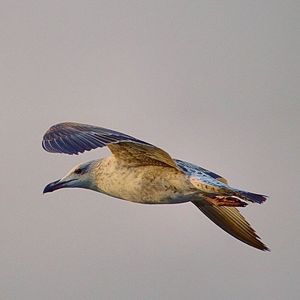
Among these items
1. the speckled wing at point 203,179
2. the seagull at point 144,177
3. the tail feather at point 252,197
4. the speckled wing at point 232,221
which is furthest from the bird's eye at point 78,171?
the tail feather at point 252,197

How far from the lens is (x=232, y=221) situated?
23656 millimetres

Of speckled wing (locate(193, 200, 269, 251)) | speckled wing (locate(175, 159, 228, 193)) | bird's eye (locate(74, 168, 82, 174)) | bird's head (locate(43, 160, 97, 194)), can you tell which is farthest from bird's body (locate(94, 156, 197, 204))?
speckled wing (locate(193, 200, 269, 251))

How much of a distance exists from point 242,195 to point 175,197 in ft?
3.65

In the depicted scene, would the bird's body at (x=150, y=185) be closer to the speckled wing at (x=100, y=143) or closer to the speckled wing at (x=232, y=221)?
the speckled wing at (x=100, y=143)

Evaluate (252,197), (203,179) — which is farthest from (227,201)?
(252,197)

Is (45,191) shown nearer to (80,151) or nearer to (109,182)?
(109,182)

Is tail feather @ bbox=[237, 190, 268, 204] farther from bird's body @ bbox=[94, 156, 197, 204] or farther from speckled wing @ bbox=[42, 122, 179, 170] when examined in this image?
speckled wing @ bbox=[42, 122, 179, 170]

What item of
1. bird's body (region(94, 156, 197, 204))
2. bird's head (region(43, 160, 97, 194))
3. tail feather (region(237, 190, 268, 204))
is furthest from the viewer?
bird's head (region(43, 160, 97, 194))

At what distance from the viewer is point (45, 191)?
74.0ft

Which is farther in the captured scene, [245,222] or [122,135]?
[245,222]

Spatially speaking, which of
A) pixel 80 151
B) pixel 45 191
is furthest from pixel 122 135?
pixel 45 191

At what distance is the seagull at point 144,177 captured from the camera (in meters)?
21.2

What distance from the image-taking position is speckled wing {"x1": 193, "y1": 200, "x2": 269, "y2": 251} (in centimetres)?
2342

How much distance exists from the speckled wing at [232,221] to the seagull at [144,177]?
64 centimetres
